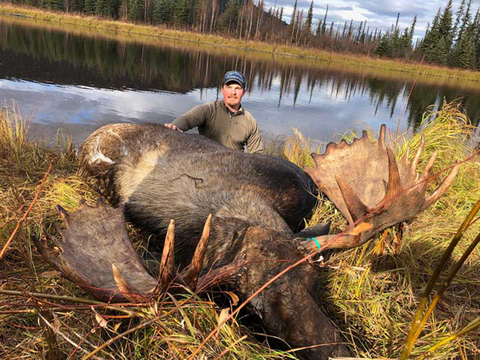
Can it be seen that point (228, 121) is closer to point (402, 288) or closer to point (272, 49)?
point (402, 288)

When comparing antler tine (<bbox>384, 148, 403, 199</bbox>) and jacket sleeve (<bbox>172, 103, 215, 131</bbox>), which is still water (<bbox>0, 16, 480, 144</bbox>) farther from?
jacket sleeve (<bbox>172, 103, 215, 131</bbox>)

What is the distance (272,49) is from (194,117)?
43006 millimetres

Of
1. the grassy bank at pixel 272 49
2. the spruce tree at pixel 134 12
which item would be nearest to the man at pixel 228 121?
the grassy bank at pixel 272 49

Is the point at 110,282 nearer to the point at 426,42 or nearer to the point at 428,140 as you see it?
the point at 428,140

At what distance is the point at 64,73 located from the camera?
1398 centimetres

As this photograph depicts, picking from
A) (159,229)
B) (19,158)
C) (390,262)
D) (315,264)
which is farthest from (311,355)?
(19,158)

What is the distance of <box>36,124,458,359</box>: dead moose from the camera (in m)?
1.96

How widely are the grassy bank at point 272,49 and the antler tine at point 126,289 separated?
137 ft

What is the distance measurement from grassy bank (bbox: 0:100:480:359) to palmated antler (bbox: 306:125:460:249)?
36 cm

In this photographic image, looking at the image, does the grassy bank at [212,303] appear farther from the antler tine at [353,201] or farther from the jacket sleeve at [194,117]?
the jacket sleeve at [194,117]

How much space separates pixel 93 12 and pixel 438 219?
7901 centimetres

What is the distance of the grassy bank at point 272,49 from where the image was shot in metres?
39.0

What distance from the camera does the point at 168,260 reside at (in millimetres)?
1703

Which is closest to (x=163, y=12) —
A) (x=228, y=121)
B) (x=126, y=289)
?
(x=228, y=121)
